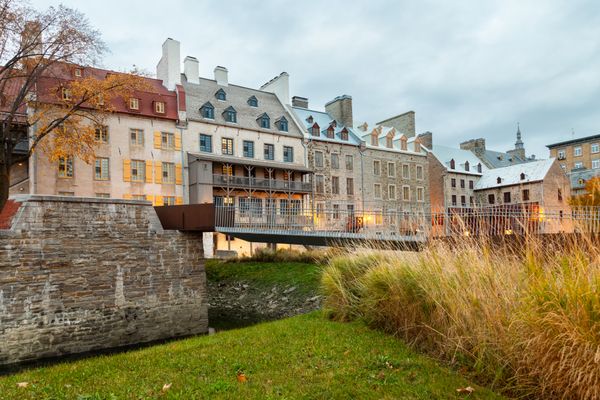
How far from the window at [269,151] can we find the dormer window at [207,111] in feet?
16.5

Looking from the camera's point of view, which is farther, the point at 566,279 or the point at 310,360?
the point at 310,360

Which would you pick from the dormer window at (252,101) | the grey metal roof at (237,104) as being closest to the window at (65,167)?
the grey metal roof at (237,104)

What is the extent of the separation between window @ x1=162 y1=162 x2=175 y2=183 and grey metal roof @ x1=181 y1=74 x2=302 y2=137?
392cm

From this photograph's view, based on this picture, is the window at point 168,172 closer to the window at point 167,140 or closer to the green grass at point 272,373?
the window at point 167,140

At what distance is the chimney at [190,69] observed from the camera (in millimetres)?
32594

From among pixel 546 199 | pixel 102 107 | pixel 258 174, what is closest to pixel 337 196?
pixel 258 174

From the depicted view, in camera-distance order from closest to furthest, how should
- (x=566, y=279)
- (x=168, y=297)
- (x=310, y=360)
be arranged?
(x=566, y=279), (x=310, y=360), (x=168, y=297)

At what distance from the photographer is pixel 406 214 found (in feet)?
38.7

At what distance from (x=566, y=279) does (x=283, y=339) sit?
16.2ft

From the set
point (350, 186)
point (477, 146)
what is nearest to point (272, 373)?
point (350, 186)

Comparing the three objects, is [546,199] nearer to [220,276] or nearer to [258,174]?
[258,174]

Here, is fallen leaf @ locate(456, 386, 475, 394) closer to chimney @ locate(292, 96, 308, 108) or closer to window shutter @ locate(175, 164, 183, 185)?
window shutter @ locate(175, 164, 183, 185)

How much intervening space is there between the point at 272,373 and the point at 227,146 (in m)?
27.3

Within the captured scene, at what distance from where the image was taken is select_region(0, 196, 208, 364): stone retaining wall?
476 inches
